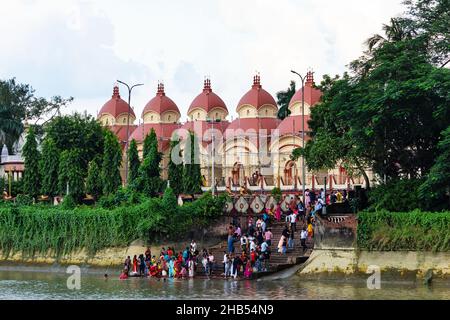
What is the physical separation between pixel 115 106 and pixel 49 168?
2767 centimetres

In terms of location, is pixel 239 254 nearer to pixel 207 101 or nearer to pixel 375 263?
pixel 375 263

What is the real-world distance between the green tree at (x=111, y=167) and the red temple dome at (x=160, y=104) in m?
23.7

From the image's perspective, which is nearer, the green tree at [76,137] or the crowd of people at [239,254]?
the crowd of people at [239,254]

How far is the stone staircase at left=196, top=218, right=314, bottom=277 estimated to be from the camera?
31.9 meters

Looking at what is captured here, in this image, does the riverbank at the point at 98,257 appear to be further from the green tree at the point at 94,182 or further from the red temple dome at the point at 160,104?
the red temple dome at the point at 160,104

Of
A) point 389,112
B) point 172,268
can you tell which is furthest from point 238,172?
point 389,112

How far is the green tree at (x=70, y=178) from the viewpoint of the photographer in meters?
48.4

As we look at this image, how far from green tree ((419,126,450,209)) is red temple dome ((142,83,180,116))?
1695 inches

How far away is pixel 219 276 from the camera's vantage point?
106ft

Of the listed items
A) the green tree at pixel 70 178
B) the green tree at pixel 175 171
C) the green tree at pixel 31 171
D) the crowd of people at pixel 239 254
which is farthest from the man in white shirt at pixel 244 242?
the green tree at pixel 31 171

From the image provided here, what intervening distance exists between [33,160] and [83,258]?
45.3 ft
